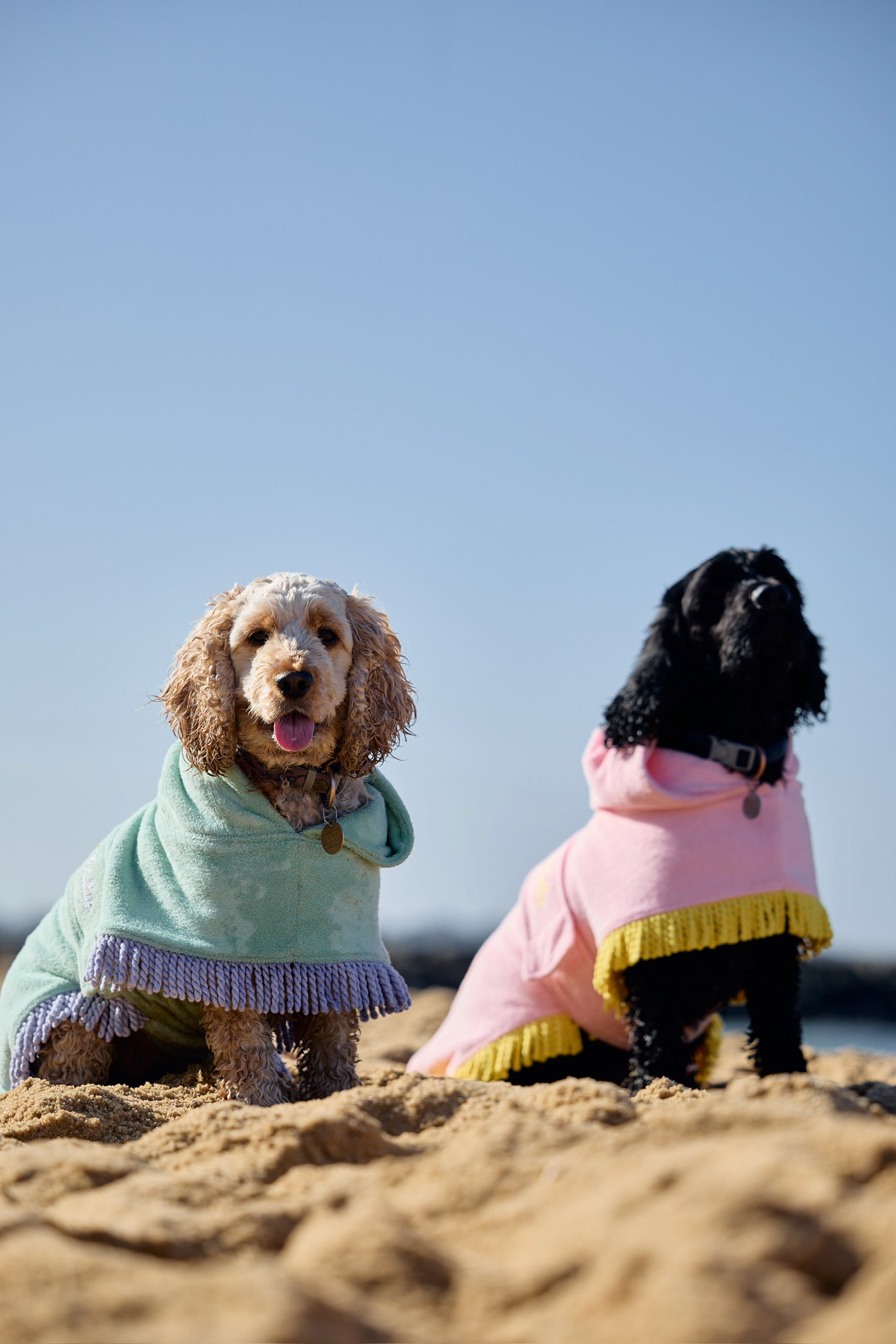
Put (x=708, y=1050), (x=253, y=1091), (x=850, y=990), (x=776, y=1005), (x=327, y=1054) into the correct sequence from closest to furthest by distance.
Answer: (x=253, y=1091) < (x=327, y=1054) < (x=776, y=1005) < (x=708, y=1050) < (x=850, y=990)

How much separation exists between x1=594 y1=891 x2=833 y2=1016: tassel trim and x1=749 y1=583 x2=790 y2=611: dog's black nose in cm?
104

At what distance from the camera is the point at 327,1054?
3998mm

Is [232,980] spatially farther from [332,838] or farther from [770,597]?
[770,597]

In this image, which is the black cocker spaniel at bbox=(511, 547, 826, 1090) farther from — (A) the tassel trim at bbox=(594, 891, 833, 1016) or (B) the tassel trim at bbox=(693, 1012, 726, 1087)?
(B) the tassel trim at bbox=(693, 1012, 726, 1087)

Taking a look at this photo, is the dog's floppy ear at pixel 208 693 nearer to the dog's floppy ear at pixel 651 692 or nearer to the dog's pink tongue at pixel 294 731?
the dog's pink tongue at pixel 294 731

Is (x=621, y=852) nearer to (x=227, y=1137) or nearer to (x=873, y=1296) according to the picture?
(x=227, y=1137)

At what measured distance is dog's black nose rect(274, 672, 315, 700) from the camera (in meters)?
3.85

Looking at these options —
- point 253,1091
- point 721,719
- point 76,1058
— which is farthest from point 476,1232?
point 721,719

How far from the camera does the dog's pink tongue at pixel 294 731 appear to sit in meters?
3.86

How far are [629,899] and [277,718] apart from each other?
4.96 feet

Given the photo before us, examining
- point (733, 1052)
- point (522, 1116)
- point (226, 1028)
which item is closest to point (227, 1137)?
point (522, 1116)

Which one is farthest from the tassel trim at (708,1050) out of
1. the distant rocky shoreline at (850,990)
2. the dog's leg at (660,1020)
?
the distant rocky shoreline at (850,990)

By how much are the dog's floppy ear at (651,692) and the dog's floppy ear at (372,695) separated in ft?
2.91

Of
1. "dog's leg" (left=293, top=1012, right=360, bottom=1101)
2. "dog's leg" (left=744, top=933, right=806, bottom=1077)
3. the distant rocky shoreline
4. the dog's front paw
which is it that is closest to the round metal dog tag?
"dog's leg" (left=293, top=1012, right=360, bottom=1101)
